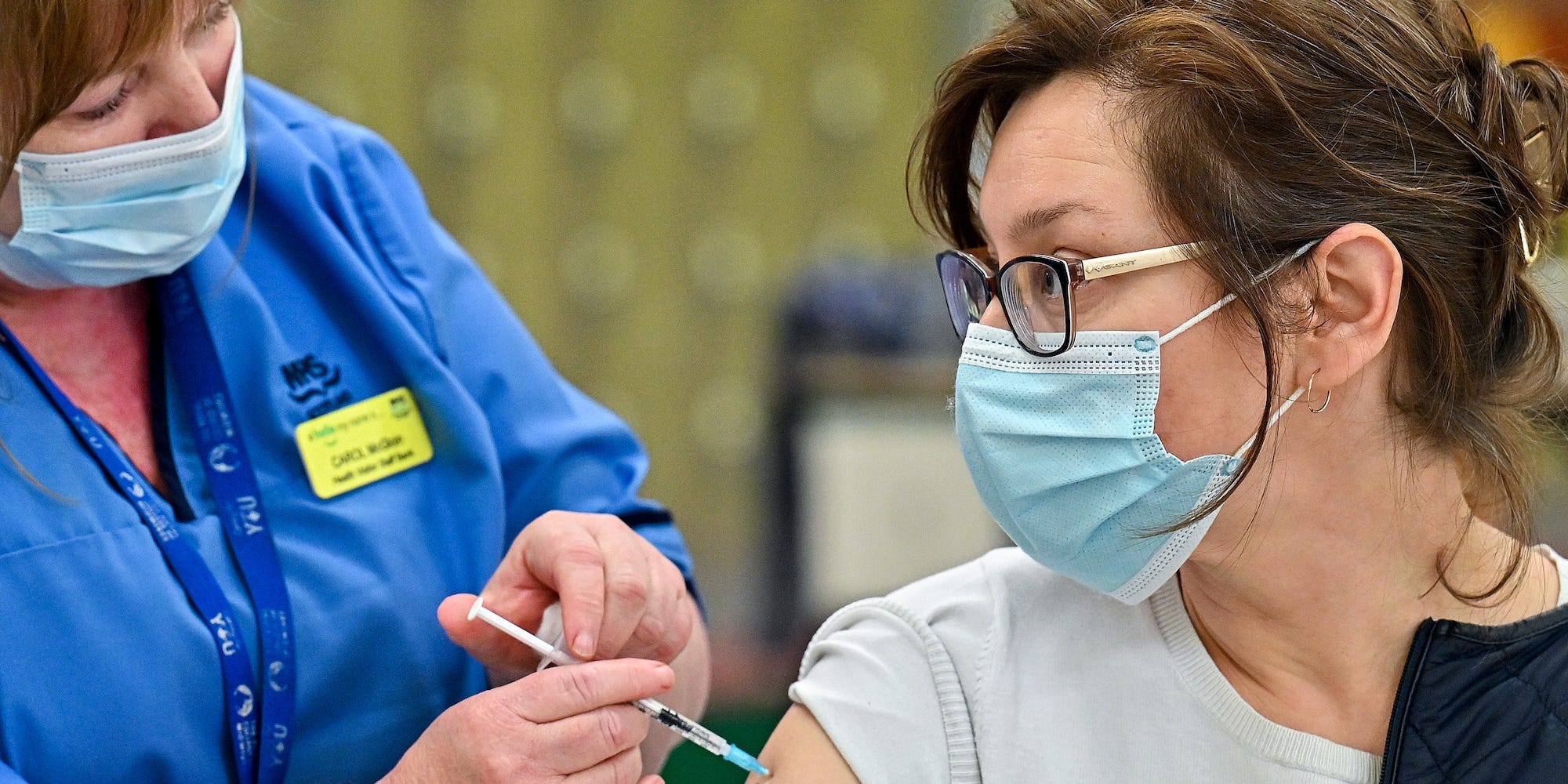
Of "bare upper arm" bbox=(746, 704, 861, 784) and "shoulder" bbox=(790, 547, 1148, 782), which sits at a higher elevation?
"shoulder" bbox=(790, 547, 1148, 782)

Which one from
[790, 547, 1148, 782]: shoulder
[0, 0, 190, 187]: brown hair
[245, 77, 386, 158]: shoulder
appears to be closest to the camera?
[0, 0, 190, 187]: brown hair

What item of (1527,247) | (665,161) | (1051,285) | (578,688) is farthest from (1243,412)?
(665,161)

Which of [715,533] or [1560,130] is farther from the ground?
[1560,130]

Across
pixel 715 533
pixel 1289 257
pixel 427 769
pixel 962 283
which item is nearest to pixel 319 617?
pixel 427 769

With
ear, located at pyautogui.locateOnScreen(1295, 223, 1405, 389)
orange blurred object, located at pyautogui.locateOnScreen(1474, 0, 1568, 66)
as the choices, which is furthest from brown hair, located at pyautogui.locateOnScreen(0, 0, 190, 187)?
orange blurred object, located at pyautogui.locateOnScreen(1474, 0, 1568, 66)

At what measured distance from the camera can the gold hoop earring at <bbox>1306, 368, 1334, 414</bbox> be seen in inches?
50.6

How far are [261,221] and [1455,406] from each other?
1.24 metres

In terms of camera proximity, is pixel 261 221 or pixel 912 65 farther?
pixel 912 65

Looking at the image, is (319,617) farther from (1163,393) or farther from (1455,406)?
(1455,406)

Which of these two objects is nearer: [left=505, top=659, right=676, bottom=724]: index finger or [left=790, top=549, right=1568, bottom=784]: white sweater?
[left=505, top=659, right=676, bottom=724]: index finger

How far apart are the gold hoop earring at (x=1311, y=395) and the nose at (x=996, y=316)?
274 millimetres

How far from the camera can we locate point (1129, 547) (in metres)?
1.32

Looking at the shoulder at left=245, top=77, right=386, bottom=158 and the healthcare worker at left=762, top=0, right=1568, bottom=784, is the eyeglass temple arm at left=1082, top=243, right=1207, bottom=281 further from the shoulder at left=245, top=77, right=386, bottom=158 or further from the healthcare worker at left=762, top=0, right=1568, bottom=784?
the shoulder at left=245, top=77, right=386, bottom=158

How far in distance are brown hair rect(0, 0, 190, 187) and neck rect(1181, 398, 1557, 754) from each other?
1051 millimetres
